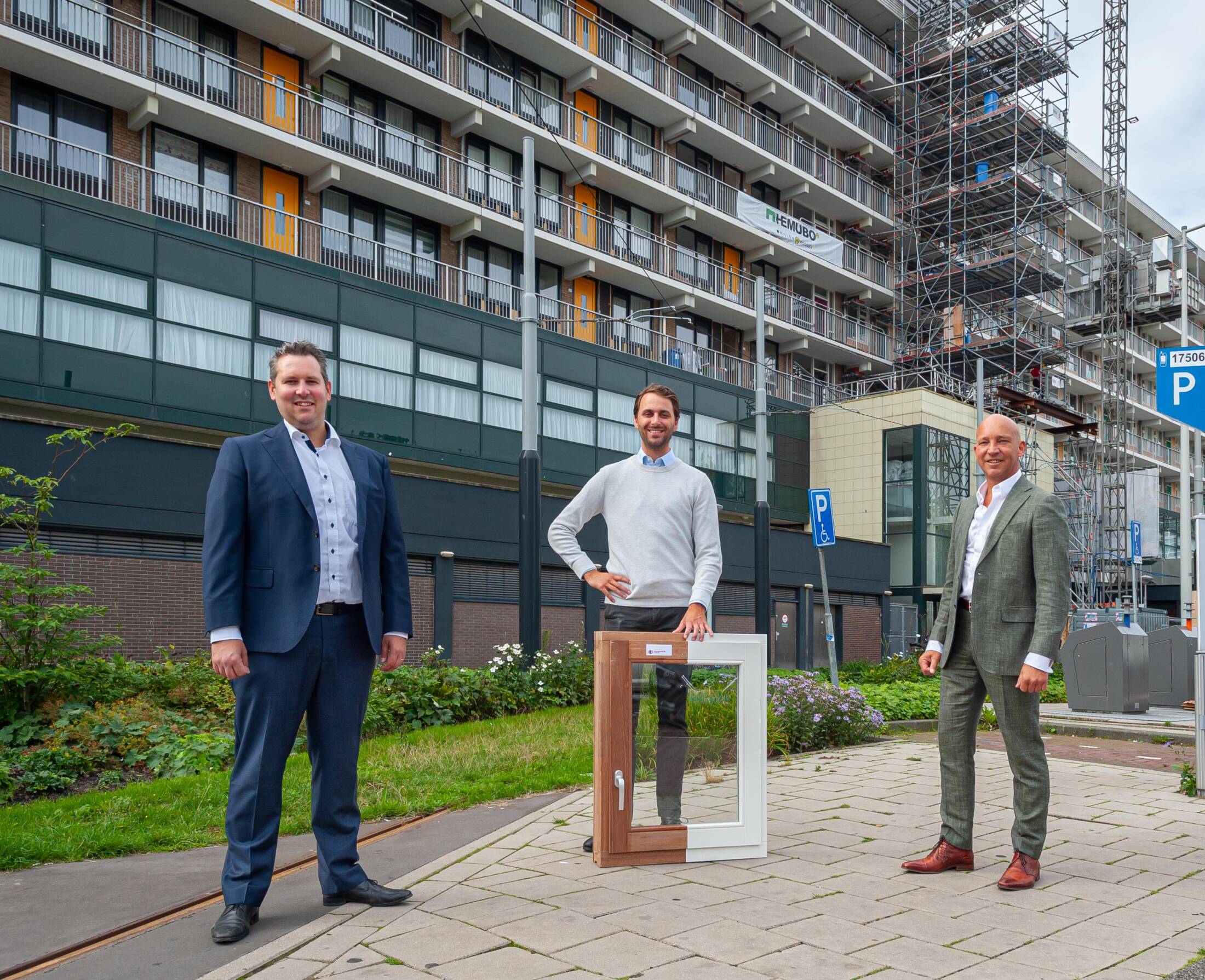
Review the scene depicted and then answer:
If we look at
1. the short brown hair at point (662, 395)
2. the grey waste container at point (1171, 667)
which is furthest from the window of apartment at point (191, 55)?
the short brown hair at point (662, 395)

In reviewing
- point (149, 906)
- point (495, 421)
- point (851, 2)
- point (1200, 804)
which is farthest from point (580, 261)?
point (149, 906)

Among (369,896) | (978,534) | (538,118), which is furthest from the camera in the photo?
(538,118)

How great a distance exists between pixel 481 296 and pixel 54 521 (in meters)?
14.2

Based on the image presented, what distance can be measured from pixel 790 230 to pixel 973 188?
30.8 ft

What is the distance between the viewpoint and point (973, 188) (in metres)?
43.3

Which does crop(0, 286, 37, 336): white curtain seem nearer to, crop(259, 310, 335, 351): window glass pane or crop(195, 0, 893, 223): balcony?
crop(259, 310, 335, 351): window glass pane

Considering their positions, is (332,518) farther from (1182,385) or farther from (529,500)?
(529,500)

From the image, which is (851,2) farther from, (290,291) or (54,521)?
(54,521)

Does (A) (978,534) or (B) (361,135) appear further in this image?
(B) (361,135)

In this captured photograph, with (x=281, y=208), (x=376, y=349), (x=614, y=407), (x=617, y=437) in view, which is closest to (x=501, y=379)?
(x=376, y=349)

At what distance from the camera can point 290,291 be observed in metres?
22.8

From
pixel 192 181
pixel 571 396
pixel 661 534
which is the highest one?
pixel 192 181

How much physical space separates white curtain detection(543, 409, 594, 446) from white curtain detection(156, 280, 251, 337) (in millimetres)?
8689

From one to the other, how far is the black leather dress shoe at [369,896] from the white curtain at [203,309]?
18138 millimetres
